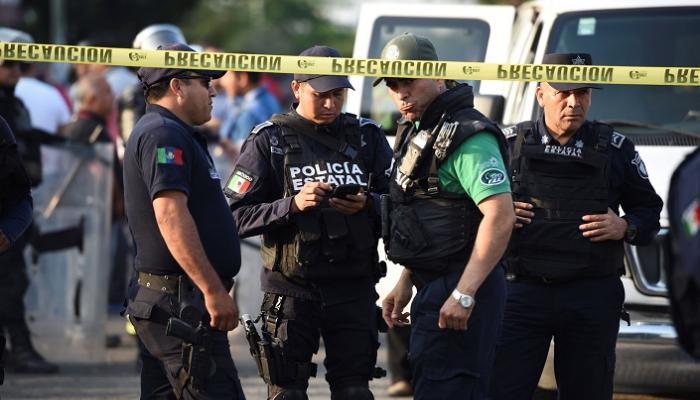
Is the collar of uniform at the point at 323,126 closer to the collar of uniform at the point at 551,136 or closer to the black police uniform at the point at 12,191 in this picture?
the collar of uniform at the point at 551,136

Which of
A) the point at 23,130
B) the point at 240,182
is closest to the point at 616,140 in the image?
the point at 240,182

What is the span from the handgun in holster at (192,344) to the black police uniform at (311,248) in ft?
2.55

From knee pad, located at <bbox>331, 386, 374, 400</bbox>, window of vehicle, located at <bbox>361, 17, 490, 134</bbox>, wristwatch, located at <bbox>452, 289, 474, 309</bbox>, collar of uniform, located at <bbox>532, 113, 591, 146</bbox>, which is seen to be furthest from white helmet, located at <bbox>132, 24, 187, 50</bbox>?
wristwatch, located at <bbox>452, 289, 474, 309</bbox>

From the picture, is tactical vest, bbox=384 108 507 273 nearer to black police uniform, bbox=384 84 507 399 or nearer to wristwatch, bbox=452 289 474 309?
black police uniform, bbox=384 84 507 399

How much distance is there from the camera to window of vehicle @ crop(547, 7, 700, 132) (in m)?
7.45

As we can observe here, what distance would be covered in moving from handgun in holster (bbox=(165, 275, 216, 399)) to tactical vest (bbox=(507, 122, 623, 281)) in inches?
57.1

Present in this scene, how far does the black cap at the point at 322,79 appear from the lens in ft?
19.0

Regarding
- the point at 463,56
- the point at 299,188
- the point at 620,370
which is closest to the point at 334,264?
A: the point at 299,188

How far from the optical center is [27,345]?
883cm

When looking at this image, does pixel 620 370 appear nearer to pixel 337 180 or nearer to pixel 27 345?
pixel 337 180

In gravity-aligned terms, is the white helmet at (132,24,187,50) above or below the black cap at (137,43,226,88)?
above

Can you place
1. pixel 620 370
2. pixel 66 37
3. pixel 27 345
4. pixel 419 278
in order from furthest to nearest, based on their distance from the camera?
pixel 66 37, pixel 27 345, pixel 620 370, pixel 419 278

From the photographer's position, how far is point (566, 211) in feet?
18.6

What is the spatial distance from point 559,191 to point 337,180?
3.11 ft
